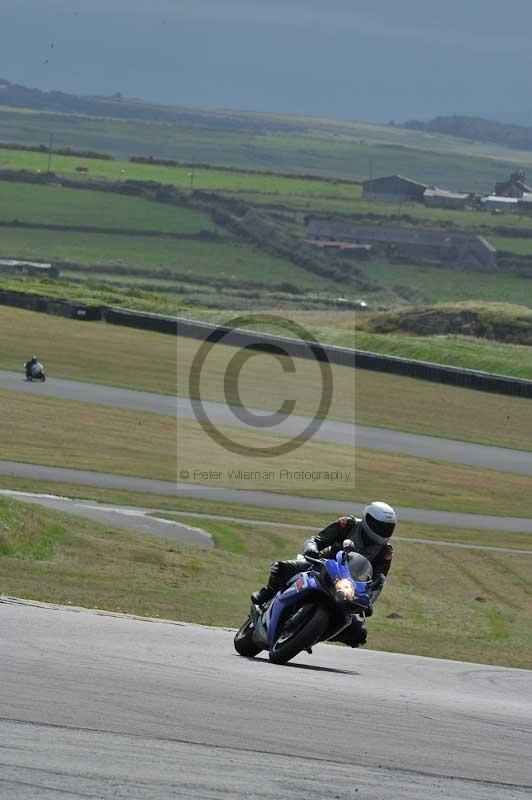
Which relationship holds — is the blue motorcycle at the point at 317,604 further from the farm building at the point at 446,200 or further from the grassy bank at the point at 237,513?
the farm building at the point at 446,200

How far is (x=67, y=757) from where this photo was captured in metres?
7.10

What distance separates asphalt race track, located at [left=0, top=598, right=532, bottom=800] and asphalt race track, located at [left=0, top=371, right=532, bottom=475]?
110 feet

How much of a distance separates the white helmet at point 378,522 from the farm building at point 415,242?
126502 millimetres

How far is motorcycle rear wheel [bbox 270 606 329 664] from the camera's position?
11.5 meters

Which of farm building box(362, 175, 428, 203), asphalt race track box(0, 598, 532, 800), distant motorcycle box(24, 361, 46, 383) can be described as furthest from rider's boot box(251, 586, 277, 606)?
farm building box(362, 175, 428, 203)

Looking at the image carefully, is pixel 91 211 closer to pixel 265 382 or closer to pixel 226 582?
pixel 265 382

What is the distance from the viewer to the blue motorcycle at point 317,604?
11.5 meters

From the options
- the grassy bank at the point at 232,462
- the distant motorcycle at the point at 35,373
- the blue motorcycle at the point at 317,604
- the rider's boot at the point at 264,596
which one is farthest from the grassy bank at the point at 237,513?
the blue motorcycle at the point at 317,604

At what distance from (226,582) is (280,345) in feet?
134

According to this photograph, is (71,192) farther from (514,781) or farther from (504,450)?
(514,781)

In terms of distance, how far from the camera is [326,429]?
4731 centimetres

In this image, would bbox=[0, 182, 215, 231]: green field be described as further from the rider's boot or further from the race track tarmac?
the rider's boot

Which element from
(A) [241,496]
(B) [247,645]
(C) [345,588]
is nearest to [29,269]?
(A) [241,496]

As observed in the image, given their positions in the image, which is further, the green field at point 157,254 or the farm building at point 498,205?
the farm building at point 498,205
